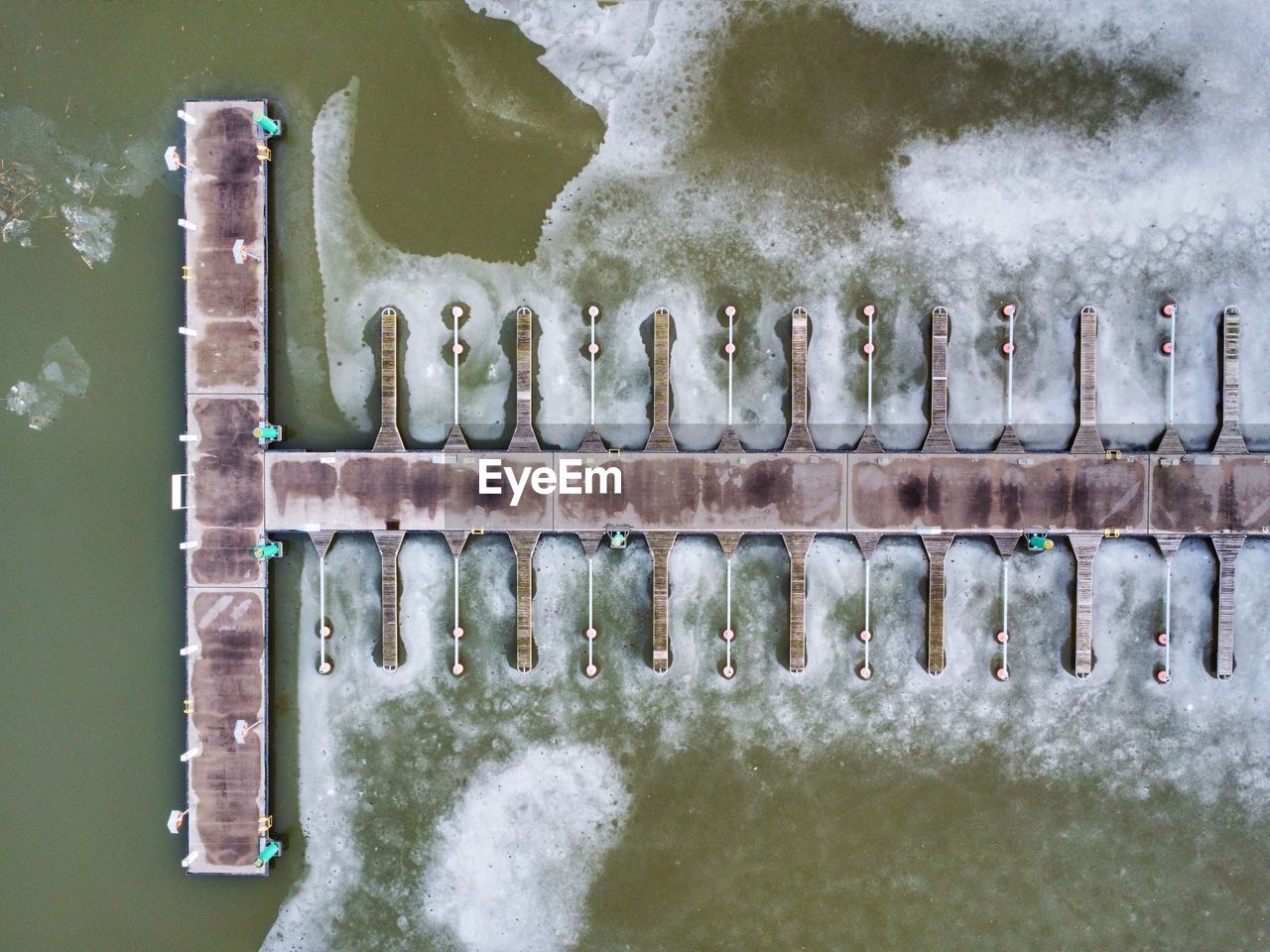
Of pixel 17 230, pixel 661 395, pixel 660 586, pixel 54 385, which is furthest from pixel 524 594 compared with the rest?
pixel 17 230

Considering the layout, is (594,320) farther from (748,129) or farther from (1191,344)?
(1191,344)

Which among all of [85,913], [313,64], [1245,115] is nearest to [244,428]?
[313,64]

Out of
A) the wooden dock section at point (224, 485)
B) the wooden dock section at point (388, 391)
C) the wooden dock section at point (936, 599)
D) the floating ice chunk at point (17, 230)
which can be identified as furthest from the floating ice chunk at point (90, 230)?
the wooden dock section at point (936, 599)

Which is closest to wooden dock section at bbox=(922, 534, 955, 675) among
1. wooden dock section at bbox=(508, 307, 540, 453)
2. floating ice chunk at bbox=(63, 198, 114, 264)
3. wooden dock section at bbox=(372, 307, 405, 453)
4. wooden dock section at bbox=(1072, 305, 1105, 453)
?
wooden dock section at bbox=(1072, 305, 1105, 453)

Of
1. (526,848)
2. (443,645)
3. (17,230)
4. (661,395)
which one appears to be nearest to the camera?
(661,395)

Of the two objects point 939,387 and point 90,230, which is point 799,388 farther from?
point 90,230

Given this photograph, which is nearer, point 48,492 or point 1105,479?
point 1105,479
